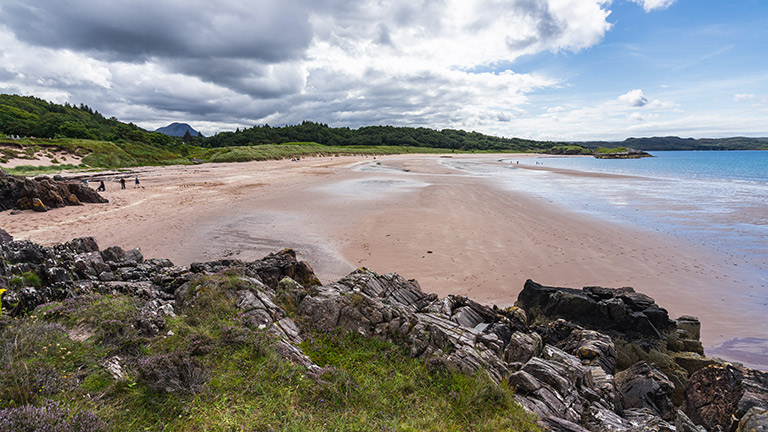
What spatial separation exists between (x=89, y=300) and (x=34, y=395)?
3822mm

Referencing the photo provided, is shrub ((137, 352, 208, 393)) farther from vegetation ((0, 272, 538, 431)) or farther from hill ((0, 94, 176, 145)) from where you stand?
hill ((0, 94, 176, 145))

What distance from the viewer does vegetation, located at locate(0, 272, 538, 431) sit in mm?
4250

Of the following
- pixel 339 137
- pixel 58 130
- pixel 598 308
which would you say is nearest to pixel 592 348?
pixel 598 308

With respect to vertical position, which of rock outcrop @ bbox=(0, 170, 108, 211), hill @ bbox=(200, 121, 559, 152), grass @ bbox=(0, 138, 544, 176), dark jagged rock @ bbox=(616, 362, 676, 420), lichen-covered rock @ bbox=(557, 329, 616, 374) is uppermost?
hill @ bbox=(200, 121, 559, 152)

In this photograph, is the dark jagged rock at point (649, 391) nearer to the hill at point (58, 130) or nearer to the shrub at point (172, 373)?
the shrub at point (172, 373)

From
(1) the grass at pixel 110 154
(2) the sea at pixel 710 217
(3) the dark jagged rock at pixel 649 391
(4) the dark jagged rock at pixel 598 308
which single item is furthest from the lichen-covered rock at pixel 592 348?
(1) the grass at pixel 110 154

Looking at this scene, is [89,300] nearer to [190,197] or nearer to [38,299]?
[38,299]

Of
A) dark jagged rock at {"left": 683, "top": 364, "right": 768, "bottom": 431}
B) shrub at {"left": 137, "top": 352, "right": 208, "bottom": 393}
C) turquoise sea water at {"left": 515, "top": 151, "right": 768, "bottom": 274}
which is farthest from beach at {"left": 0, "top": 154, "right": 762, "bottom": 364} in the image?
shrub at {"left": 137, "top": 352, "right": 208, "bottom": 393}

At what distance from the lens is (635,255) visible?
14.4 metres

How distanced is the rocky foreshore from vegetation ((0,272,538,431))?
29cm

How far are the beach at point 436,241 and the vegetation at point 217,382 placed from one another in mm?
5747

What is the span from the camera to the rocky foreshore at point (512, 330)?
570 cm

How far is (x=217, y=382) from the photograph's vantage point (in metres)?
4.95

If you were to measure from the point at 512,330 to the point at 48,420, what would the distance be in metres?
8.37
